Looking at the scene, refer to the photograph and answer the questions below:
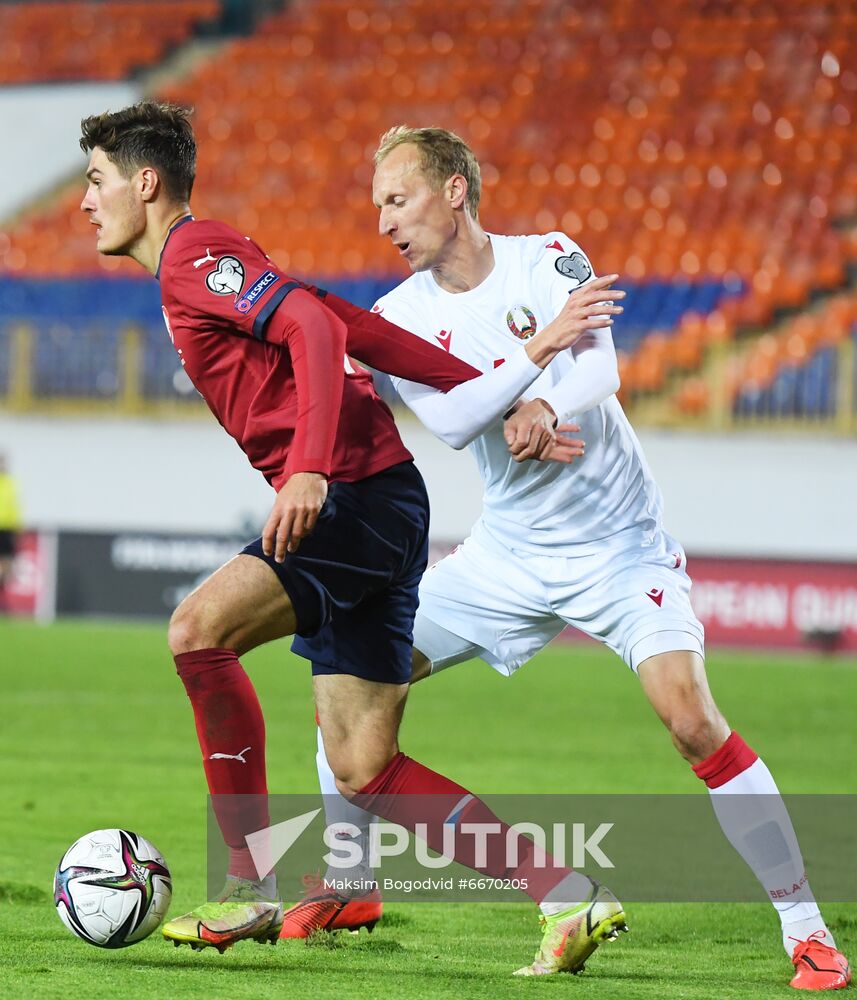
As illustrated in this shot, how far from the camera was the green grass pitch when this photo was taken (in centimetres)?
370

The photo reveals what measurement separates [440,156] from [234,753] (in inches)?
63.6

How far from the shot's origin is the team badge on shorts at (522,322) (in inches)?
171

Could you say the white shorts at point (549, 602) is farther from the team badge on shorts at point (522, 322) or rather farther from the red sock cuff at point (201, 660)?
the red sock cuff at point (201, 660)

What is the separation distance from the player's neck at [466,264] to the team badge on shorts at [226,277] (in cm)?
87

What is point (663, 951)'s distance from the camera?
4.24 meters

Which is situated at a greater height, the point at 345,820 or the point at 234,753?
the point at 234,753

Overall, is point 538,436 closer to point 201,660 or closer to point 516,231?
point 201,660

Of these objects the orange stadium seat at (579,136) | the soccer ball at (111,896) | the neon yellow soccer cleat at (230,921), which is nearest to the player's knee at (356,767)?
the neon yellow soccer cleat at (230,921)

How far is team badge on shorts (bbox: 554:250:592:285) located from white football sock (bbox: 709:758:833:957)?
1.29 metres

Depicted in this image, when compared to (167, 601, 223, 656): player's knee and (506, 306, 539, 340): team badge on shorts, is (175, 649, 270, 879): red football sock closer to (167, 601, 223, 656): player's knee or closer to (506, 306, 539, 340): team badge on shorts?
(167, 601, 223, 656): player's knee

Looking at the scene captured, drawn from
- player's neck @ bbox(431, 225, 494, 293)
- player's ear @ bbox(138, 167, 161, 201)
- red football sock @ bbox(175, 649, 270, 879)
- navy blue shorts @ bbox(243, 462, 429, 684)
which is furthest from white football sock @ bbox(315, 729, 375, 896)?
player's ear @ bbox(138, 167, 161, 201)

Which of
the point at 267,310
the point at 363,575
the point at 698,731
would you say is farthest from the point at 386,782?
the point at 267,310

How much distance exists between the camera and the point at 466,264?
4.44 m

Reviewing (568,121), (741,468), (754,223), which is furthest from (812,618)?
(568,121)
